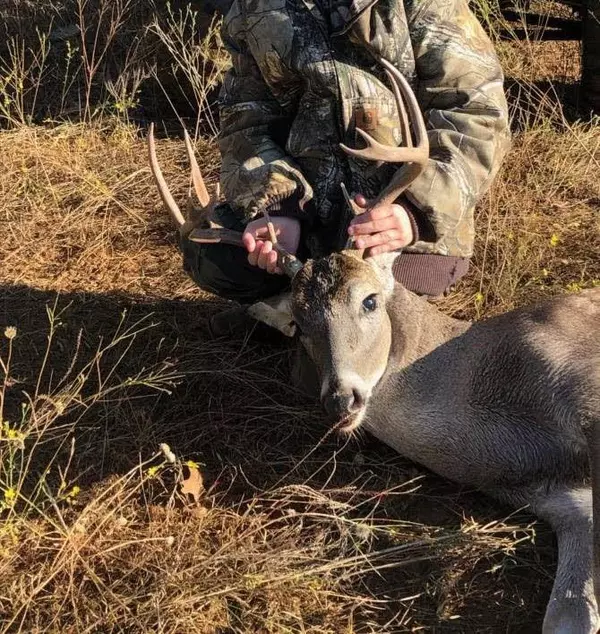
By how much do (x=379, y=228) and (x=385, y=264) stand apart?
0.62 ft

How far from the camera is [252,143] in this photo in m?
4.06

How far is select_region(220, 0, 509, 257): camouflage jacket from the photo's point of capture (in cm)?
357

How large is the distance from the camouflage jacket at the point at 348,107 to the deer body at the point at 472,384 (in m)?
0.44

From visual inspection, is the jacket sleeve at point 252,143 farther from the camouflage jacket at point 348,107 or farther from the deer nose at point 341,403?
the deer nose at point 341,403

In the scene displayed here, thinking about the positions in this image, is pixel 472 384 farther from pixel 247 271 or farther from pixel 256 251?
pixel 247 271

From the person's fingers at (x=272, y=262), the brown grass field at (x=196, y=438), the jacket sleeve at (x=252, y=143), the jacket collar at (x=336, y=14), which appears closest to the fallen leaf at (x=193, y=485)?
the brown grass field at (x=196, y=438)

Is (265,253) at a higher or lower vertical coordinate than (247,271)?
higher

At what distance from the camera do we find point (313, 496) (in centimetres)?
327

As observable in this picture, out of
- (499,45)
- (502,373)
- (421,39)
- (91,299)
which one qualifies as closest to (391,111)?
(421,39)

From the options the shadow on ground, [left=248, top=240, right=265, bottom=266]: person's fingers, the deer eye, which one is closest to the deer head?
the deer eye

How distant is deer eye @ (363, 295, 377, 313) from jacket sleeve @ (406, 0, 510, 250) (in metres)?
0.39

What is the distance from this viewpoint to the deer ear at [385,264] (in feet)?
11.2

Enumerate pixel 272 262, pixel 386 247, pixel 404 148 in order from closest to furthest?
pixel 404 148, pixel 386 247, pixel 272 262

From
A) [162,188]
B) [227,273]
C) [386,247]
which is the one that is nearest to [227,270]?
[227,273]
